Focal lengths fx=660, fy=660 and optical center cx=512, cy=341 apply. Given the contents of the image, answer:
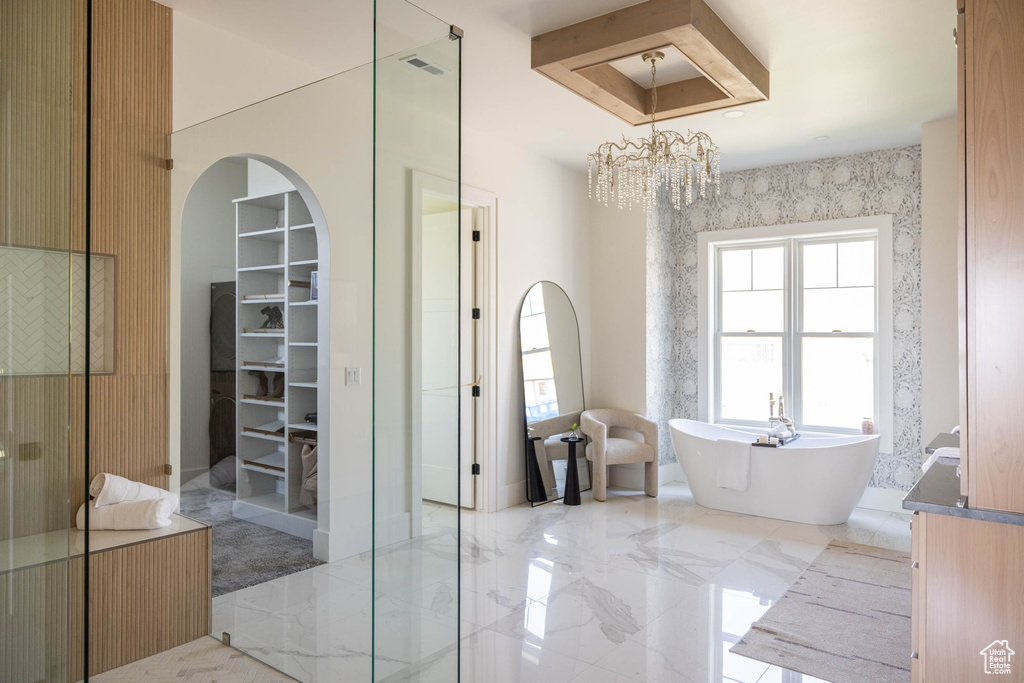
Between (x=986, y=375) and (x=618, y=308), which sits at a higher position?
(x=618, y=308)

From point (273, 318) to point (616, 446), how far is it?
325cm

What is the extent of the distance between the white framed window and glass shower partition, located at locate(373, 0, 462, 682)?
4.45 meters

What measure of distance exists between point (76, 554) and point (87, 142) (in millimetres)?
898

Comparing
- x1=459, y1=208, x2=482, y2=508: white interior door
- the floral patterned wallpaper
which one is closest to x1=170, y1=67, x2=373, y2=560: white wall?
x1=459, y1=208, x2=482, y2=508: white interior door

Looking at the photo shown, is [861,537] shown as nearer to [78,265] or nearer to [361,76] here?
[361,76]

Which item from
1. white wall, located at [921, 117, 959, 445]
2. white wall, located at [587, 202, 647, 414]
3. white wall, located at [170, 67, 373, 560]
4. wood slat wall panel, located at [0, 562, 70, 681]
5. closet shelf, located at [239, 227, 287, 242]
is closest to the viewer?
wood slat wall panel, located at [0, 562, 70, 681]

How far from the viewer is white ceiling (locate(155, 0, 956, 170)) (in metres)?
2.93

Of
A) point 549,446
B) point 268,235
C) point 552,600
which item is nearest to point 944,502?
point 552,600

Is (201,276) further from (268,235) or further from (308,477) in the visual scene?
(308,477)

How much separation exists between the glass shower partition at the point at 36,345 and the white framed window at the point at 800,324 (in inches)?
208

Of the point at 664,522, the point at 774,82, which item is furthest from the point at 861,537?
the point at 774,82

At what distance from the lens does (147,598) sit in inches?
95.9

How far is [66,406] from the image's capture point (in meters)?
1.42

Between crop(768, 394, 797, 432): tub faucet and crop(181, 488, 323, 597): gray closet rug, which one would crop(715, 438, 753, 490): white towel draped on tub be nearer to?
crop(768, 394, 797, 432): tub faucet
